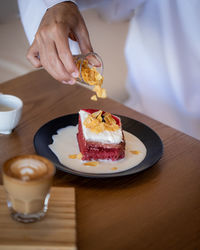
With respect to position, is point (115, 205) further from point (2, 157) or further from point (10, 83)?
point (10, 83)

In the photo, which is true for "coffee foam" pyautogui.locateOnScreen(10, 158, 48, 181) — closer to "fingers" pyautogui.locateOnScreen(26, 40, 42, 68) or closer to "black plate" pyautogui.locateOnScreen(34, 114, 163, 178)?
"black plate" pyautogui.locateOnScreen(34, 114, 163, 178)

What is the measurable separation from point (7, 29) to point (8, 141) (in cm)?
160

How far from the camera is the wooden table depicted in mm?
837

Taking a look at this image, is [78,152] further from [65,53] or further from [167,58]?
[167,58]

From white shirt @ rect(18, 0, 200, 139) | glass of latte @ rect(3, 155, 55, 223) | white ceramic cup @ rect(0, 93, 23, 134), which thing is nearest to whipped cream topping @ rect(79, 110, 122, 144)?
white ceramic cup @ rect(0, 93, 23, 134)

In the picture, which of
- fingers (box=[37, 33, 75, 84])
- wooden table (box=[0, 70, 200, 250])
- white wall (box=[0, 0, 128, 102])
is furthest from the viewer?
white wall (box=[0, 0, 128, 102])

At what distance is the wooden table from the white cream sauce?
4cm

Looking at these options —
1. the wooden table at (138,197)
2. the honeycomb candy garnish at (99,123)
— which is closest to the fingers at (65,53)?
the honeycomb candy garnish at (99,123)

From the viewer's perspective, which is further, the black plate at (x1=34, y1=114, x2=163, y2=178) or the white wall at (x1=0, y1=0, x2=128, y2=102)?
the white wall at (x1=0, y1=0, x2=128, y2=102)

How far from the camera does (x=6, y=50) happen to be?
2438mm

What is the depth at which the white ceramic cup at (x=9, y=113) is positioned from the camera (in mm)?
1147

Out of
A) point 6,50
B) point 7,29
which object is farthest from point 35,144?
point 7,29

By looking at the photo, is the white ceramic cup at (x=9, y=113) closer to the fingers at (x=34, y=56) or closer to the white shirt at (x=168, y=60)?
the fingers at (x=34, y=56)

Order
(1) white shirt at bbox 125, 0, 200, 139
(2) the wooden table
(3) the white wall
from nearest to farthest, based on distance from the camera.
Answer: (2) the wooden table < (1) white shirt at bbox 125, 0, 200, 139 < (3) the white wall
